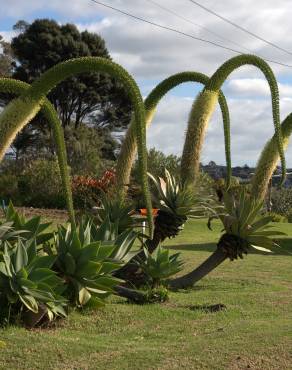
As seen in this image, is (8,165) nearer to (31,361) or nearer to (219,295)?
(219,295)

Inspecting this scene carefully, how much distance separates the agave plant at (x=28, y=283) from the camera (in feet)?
18.8

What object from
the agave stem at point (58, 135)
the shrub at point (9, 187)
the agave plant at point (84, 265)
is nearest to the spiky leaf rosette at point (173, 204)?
the agave plant at point (84, 265)

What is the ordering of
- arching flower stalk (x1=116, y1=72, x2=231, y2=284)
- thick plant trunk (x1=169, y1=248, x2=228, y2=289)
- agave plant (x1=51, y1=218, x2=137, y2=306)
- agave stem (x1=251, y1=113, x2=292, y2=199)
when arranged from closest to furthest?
agave plant (x1=51, y1=218, x2=137, y2=306) < arching flower stalk (x1=116, y1=72, x2=231, y2=284) < agave stem (x1=251, y1=113, x2=292, y2=199) < thick plant trunk (x1=169, y1=248, x2=228, y2=289)

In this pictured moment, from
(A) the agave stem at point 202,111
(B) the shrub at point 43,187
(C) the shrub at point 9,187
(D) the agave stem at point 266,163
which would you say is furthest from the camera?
(C) the shrub at point 9,187

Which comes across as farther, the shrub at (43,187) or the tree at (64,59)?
the tree at (64,59)

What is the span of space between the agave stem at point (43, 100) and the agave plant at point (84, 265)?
4.64 feet

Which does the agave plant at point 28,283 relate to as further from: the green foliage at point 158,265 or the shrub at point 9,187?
the shrub at point 9,187

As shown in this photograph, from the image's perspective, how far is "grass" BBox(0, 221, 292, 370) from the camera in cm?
521

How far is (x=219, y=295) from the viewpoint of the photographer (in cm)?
882

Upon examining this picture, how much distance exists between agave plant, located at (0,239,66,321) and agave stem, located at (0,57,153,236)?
47.1 inches

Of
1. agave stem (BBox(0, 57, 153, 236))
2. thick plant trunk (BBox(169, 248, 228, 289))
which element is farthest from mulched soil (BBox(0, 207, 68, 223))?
agave stem (BBox(0, 57, 153, 236))

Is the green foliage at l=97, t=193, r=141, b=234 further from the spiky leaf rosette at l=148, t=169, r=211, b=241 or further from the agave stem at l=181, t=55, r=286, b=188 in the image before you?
the agave stem at l=181, t=55, r=286, b=188

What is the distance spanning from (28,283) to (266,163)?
3.63 meters

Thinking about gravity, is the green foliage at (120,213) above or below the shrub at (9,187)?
above
